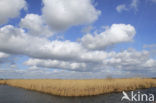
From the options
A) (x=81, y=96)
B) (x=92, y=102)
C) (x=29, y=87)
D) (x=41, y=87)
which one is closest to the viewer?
(x=92, y=102)

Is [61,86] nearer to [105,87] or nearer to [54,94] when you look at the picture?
[54,94]

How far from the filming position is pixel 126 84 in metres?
22.8

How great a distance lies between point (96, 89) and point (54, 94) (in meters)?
5.05

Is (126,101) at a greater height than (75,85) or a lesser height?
lesser

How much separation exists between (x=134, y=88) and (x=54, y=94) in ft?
39.6

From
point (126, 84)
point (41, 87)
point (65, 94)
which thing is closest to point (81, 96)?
point (65, 94)

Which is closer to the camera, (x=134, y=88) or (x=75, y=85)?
(x=75, y=85)

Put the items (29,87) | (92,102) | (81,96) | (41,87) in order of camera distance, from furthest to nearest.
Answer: (29,87) < (41,87) < (81,96) < (92,102)

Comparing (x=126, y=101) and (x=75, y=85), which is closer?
(x=126, y=101)

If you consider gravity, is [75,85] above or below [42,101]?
above

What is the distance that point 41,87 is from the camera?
72.3 feet

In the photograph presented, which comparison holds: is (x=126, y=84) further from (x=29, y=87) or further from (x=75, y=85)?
(x=29, y=87)

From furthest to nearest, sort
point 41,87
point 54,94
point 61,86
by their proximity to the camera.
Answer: point 41,87, point 61,86, point 54,94

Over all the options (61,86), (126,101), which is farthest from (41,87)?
(126,101)
